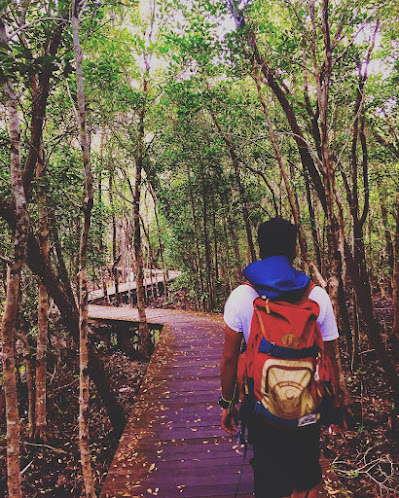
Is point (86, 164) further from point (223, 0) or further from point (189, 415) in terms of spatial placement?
point (223, 0)

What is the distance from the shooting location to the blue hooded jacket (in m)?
1.72

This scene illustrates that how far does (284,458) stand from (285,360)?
0.56 metres

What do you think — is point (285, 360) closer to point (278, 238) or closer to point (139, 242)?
point (278, 238)

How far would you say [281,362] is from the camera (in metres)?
1.66

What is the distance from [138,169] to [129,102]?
1.59 metres

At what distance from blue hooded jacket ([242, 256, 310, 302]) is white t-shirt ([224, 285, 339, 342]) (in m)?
0.08

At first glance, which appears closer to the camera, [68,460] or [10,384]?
[10,384]

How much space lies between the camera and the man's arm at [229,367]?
191 cm

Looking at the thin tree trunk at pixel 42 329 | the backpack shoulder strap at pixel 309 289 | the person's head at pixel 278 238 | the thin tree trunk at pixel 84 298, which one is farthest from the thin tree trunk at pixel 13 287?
the backpack shoulder strap at pixel 309 289

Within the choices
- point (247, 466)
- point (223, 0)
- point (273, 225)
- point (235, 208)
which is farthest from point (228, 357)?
point (235, 208)

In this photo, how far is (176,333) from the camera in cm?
878

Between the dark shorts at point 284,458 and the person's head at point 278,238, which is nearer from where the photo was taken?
the dark shorts at point 284,458

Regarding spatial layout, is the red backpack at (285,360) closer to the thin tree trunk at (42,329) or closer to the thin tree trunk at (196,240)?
the thin tree trunk at (42,329)

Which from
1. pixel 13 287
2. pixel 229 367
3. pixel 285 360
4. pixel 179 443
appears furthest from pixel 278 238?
pixel 179 443
